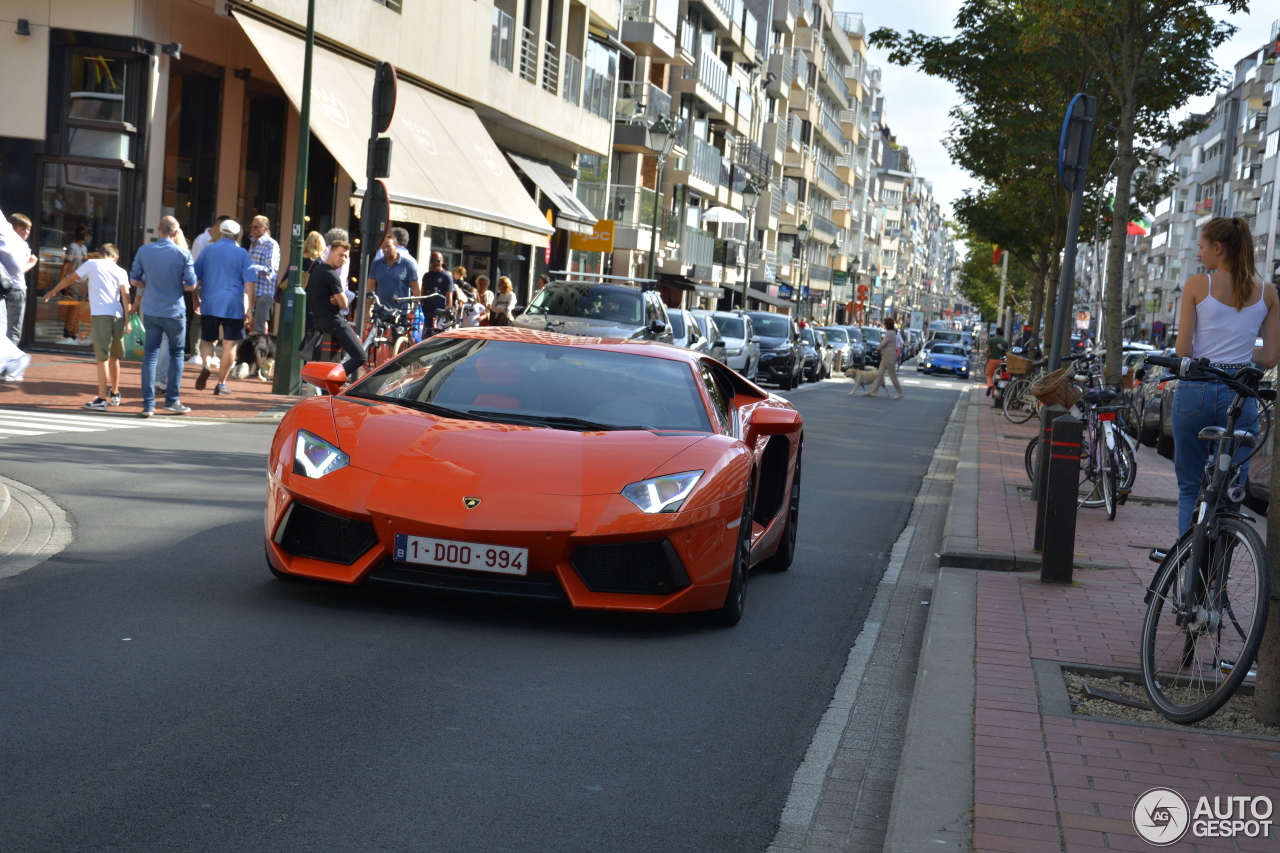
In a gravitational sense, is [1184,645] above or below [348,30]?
below

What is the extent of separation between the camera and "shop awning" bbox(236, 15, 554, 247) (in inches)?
840

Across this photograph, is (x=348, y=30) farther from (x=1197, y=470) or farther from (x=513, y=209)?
(x=1197, y=470)

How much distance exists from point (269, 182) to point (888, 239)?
545 ft

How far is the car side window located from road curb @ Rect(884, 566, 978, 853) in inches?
54.2

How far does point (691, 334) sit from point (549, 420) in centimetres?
1829

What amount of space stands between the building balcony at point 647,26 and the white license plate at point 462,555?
1791 inches

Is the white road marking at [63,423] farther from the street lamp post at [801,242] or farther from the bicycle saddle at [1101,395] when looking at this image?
the street lamp post at [801,242]

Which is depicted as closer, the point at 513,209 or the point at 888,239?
the point at 513,209

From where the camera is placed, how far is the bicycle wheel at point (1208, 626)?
5340 millimetres

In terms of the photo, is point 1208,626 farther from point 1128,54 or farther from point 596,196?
point 596,196

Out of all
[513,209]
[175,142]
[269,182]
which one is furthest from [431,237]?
[175,142]

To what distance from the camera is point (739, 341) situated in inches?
1353

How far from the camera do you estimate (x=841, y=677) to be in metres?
6.47

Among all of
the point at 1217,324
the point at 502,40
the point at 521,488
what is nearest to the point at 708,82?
the point at 502,40
